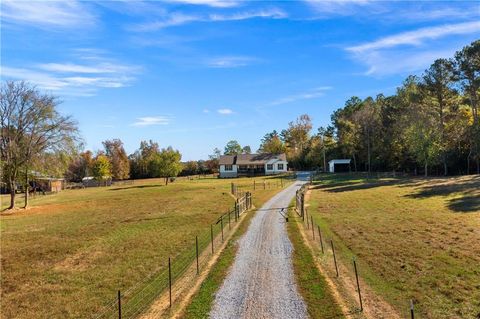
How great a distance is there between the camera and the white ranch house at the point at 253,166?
10600 cm

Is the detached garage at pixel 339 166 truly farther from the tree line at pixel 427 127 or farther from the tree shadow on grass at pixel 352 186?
the tree shadow on grass at pixel 352 186

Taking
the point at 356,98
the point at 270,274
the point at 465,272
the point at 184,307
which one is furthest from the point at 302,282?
the point at 356,98

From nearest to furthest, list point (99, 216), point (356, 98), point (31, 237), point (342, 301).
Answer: point (342, 301), point (31, 237), point (99, 216), point (356, 98)

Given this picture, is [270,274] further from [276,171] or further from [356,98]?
[356,98]

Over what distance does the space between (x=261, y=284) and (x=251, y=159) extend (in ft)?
304

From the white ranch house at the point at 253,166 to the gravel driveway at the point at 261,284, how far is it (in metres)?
80.8

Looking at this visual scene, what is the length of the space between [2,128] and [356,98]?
98044 mm

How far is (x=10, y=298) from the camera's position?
1574cm

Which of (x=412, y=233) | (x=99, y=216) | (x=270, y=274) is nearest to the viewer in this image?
(x=270, y=274)

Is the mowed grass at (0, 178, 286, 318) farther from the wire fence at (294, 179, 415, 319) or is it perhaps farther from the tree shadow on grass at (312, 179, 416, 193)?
the tree shadow on grass at (312, 179, 416, 193)

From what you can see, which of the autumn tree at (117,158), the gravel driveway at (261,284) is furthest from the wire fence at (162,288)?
the autumn tree at (117,158)

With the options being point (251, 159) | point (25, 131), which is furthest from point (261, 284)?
point (251, 159)

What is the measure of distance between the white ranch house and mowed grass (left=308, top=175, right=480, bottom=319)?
65.5 metres

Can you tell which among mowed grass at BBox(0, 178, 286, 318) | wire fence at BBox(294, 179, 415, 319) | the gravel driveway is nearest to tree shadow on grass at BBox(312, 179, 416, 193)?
mowed grass at BBox(0, 178, 286, 318)
